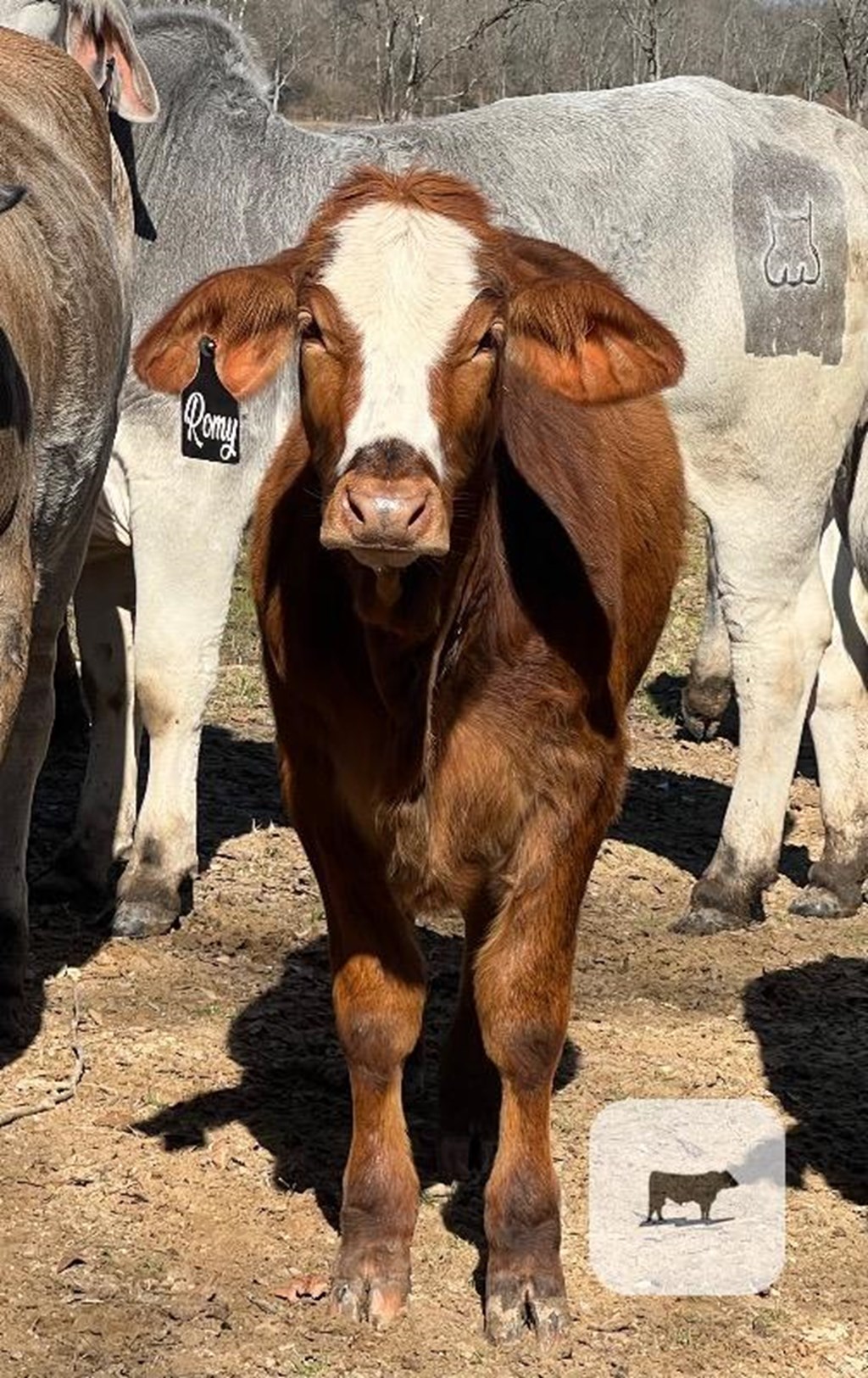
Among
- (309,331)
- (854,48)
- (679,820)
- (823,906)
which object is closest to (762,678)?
(823,906)

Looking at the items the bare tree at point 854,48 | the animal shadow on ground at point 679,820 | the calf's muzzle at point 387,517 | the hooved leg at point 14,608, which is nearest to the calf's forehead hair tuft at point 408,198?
the calf's muzzle at point 387,517

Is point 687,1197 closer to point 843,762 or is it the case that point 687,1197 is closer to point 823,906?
point 823,906

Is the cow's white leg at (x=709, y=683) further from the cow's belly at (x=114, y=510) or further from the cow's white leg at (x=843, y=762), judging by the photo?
the cow's belly at (x=114, y=510)

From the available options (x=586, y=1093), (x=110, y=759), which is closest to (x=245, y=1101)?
(x=586, y=1093)

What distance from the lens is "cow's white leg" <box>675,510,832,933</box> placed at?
25.1ft

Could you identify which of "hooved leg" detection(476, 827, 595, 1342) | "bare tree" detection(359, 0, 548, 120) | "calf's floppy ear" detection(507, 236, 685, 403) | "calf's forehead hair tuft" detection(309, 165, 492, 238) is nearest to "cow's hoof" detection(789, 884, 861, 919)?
"hooved leg" detection(476, 827, 595, 1342)

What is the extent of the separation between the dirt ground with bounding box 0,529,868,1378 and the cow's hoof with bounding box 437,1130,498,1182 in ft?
0.15

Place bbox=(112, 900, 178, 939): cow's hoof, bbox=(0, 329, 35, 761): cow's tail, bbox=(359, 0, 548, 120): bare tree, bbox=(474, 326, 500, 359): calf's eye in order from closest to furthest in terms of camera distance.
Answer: bbox=(474, 326, 500, 359): calf's eye
bbox=(0, 329, 35, 761): cow's tail
bbox=(112, 900, 178, 939): cow's hoof
bbox=(359, 0, 548, 120): bare tree

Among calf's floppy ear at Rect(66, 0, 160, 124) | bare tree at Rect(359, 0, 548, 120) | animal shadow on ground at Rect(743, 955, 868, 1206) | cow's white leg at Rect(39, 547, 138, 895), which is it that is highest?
bare tree at Rect(359, 0, 548, 120)

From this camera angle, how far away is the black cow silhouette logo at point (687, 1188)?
5.38 m

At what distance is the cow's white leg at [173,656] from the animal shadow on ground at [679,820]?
1.92 m

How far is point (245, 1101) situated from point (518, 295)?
93.6 inches

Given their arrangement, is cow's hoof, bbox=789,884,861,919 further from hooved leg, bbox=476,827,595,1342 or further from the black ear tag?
hooved leg, bbox=476,827,595,1342

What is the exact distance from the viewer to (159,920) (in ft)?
23.4
